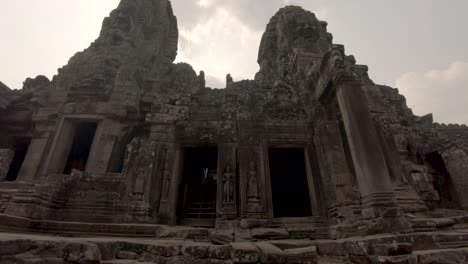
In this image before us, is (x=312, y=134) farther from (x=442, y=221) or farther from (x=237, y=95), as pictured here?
(x=442, y=221)

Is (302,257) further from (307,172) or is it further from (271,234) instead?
(307,172)

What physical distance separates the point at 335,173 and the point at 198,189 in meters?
6.37

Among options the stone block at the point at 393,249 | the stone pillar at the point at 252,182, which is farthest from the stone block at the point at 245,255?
the stone pillar at the point at 252,182

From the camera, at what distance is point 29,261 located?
9.26 feet

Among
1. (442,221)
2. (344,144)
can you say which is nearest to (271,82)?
(344,144)

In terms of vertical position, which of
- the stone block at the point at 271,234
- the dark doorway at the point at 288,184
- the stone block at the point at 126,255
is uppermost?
the dark doorway at the point at 288,184

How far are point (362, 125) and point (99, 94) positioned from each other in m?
12.4

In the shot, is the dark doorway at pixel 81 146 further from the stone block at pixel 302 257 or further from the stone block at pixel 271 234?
the stone block at pixel 302 257

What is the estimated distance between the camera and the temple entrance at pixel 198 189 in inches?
356

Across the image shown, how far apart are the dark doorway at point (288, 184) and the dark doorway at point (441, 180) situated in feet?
22.3

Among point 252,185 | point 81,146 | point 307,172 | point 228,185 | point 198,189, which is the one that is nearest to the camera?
point 252,185

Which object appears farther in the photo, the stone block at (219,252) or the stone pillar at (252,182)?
the stone pillar at (252,182)

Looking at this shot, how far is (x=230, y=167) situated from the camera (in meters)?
8.33

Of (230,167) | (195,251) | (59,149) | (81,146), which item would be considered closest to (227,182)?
(230,167)
